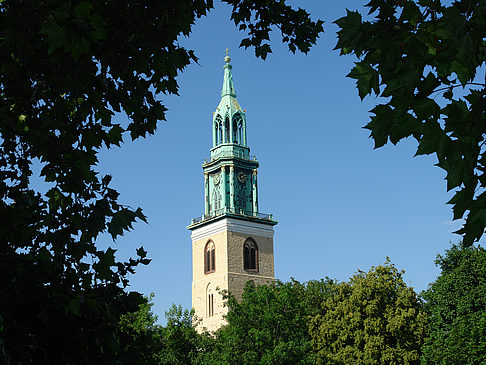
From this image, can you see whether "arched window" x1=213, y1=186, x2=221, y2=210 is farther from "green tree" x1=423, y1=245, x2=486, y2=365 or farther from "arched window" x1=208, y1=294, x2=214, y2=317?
"green tree" x1=423, y1=245, x2=486, y2=365

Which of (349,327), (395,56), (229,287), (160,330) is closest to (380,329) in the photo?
(349,327)

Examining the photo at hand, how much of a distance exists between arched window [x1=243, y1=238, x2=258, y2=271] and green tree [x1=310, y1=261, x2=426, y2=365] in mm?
24320

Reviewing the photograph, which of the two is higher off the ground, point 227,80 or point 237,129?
point 227,80

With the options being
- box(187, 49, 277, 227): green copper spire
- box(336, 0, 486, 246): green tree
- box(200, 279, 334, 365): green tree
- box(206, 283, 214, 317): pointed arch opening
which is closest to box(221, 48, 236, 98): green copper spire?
box(187, 49, 277, 227): green copper spire

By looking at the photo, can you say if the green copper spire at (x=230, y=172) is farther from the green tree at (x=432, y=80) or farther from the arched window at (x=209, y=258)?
the green tree at (x=432, y=80)

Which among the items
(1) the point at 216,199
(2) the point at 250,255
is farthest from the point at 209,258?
(1) the point at 216,199

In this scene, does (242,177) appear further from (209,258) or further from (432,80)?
(432,80)

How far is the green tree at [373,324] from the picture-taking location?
114 feet

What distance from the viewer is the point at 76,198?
611 centimetres

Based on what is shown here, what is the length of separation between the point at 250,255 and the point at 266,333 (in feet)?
95.8

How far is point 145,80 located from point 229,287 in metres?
53.9

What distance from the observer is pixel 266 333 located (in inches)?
1350

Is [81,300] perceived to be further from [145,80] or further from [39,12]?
[145,80]

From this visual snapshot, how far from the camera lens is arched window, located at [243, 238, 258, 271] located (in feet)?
207
